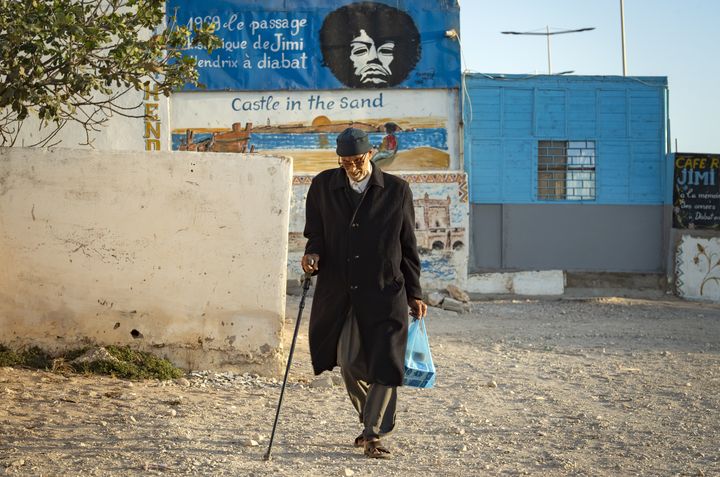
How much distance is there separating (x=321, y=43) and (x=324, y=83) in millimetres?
711

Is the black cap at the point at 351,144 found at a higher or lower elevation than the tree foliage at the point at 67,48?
lower

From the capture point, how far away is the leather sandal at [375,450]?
5574 millimetres

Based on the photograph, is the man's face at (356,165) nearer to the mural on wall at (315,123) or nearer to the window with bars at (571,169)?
the mural on wall at (315,123)

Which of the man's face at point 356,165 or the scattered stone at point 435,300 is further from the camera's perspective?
the scattered stone at point 435,300

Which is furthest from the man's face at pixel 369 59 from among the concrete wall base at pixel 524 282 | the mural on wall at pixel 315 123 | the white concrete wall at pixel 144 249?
the white concrete wall at pixel 144 249

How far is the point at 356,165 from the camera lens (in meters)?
5.62

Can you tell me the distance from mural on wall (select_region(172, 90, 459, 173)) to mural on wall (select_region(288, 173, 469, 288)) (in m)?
0.44

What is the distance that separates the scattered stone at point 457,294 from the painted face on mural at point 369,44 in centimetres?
387

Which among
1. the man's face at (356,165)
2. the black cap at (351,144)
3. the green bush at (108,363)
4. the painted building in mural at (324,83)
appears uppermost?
the painted building in mural at (324,83)

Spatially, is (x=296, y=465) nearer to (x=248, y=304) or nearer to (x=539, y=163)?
(x=248, y=304)

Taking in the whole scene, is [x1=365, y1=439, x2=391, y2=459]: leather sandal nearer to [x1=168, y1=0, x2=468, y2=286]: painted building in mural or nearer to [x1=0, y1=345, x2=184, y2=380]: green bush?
[x1=0, y1=345, x2=184, y2=380]: green bush

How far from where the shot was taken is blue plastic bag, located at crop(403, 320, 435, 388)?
19.0ft

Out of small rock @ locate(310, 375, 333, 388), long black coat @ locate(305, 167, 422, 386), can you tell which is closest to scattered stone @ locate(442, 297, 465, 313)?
small rock @ locate(310, 375, 333, 388)

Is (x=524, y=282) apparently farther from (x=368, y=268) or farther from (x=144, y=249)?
(x=368, y=268)
